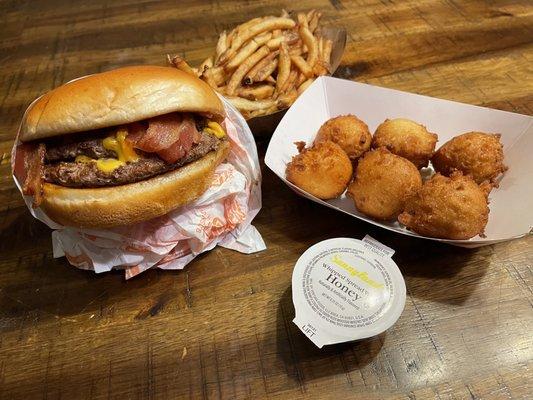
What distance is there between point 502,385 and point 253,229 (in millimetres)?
1059

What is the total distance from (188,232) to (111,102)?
568 mm

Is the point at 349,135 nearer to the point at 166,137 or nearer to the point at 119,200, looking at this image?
the point at 166,137

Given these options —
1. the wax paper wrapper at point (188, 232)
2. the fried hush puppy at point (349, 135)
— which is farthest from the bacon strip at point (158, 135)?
the fried hush puppy at point (349, 135)

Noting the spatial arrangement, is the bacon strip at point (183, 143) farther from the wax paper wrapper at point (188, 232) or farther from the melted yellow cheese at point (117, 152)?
the wax paper wrapper at point (188, 232)

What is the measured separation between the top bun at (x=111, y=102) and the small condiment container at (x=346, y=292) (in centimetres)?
71

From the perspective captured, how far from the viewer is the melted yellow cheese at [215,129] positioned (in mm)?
1676

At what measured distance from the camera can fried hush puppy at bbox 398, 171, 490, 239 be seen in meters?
1.50

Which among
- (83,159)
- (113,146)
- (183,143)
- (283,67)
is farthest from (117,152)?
(283,67)

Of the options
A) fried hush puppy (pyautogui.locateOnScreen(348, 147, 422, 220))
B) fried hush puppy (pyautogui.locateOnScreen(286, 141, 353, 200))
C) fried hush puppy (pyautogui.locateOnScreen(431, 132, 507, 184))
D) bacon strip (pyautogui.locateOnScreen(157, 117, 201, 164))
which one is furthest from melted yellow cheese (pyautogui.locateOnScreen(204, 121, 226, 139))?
fried hush puppy (pyautogui.locateOnScreen(431, 132, 507, 184))

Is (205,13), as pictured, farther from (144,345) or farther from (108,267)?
(144,345)

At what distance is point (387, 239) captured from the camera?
1.77 meters

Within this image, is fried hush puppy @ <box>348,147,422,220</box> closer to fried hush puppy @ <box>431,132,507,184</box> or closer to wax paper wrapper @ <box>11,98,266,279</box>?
fried hush puppy @ <box>431,132,507,184</box>

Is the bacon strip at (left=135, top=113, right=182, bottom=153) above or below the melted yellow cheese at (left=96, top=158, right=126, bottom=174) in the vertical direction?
above

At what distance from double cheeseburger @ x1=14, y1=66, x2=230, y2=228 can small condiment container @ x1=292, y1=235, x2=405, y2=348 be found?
0.56 m
